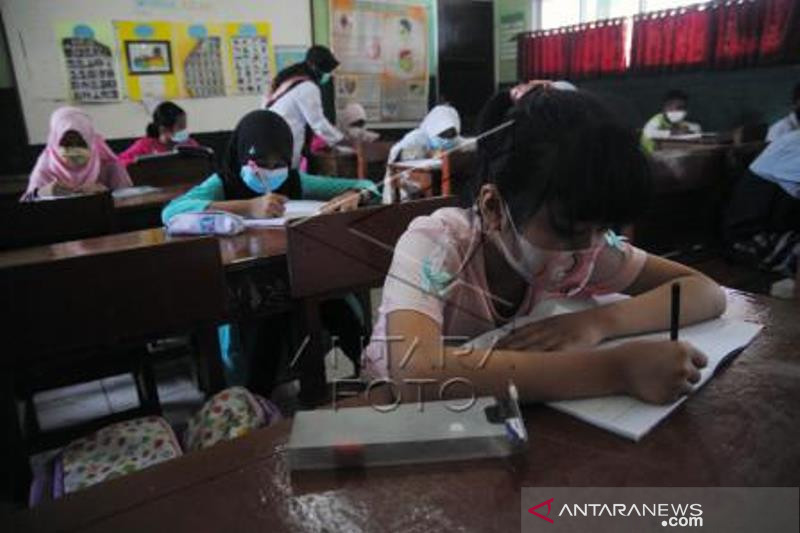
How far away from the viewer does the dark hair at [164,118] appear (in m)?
4.09

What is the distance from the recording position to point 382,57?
591 cm

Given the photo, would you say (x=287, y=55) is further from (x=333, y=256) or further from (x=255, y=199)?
(x=333, y=256)

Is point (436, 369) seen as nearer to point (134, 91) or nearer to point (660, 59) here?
point (134, 91)

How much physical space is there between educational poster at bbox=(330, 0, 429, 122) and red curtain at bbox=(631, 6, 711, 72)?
212 cm

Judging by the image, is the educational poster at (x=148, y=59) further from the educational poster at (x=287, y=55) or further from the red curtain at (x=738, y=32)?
the red curtain at (x=738, y=32)

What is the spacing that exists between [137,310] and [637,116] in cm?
97

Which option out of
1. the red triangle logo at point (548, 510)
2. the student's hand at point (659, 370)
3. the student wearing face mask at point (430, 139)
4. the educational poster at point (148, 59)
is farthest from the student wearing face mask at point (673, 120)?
the red triangle logo at point (548, 510)

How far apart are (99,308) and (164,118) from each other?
3.35 m

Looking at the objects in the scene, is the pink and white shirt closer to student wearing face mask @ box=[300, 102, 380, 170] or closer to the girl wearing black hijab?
the girl wearing black hijab

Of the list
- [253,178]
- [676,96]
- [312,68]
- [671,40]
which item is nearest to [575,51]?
[671,40]

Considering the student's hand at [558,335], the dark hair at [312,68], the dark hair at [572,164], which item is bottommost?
the student's hand at [558,335]

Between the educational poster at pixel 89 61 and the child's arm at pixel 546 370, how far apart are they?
4483mm

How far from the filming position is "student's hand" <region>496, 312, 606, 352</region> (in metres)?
0.73

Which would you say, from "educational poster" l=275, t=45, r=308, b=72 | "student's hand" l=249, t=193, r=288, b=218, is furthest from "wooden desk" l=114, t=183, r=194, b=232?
"educational poster" l=275, t=45, r=308, b=72
